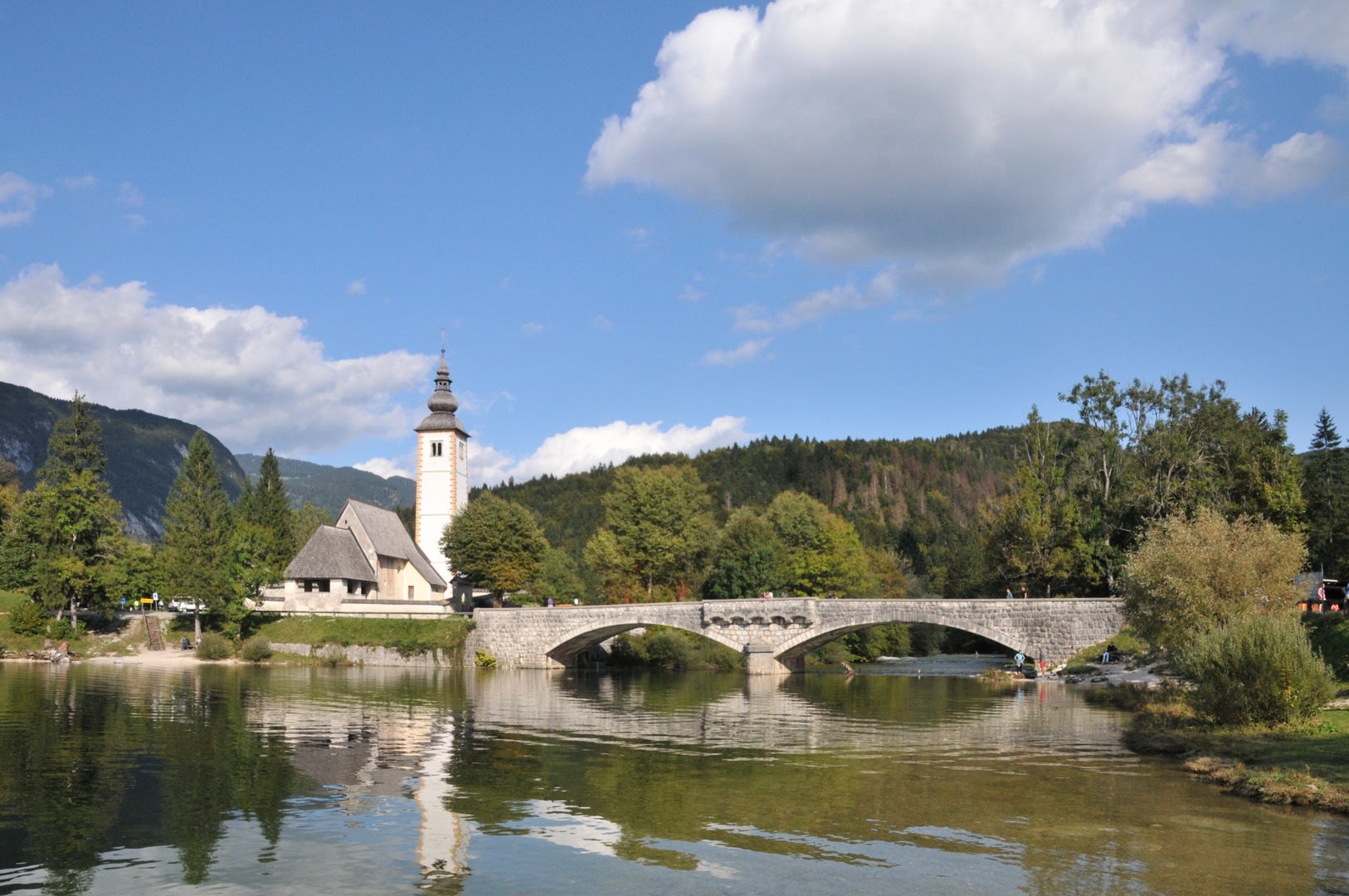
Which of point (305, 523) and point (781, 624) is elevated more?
point (305, 523)

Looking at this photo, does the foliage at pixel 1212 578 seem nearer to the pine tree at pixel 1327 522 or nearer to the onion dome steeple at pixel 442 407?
the pine tree at pixel 1327 522

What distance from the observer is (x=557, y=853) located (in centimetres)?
1487

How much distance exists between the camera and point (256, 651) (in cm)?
6481

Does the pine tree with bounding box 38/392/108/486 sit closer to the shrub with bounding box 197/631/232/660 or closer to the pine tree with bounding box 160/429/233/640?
the pine tree with bounding box 160/429/233/640

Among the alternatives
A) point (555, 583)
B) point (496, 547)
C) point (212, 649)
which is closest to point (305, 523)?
point (496, 547)

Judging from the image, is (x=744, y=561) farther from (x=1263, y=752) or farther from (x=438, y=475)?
(x=1263, y=752)

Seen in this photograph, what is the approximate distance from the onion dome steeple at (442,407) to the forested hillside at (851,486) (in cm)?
4270

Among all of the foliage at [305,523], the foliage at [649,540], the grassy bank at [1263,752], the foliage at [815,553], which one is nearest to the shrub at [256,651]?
the foliage at [649,540]

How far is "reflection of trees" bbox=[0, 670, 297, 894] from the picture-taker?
49.9 feet

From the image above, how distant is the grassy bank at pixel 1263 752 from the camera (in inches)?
703

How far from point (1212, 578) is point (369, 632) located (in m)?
54.3

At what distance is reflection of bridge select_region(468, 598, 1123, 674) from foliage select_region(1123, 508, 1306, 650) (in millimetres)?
16469

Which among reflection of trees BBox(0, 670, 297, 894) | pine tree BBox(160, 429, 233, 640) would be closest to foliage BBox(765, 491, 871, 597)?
pine tree BBox(160, 429, 233, 640)

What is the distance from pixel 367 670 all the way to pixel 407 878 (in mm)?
50727
